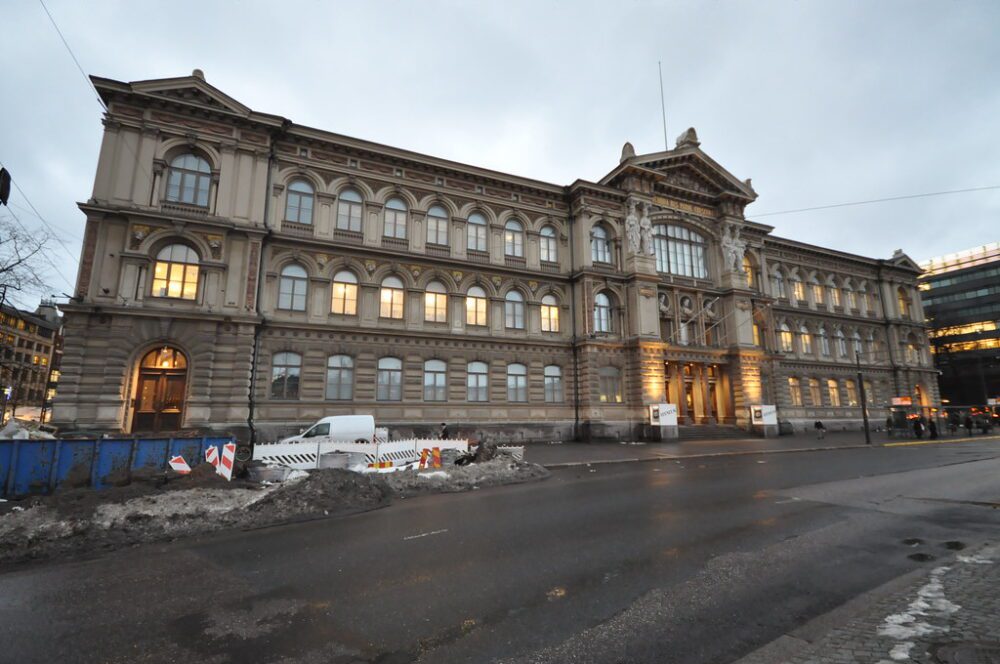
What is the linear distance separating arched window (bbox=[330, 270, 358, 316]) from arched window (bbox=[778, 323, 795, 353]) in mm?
34960

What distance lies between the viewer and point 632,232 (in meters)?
31.8

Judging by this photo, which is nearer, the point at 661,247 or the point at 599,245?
the point at 599,245

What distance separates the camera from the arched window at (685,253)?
34.5 m

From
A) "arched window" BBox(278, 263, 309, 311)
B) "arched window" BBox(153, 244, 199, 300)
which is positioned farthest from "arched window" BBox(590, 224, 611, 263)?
"arched window" BBox(153, 244, 199, 300)

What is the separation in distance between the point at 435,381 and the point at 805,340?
34.3 meters

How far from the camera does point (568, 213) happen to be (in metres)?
31.8

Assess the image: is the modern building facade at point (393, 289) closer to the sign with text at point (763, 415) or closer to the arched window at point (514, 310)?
the arched window at point (514, 310)

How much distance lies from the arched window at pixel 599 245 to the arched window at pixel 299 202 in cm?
1778

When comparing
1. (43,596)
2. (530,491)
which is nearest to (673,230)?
(530,491)

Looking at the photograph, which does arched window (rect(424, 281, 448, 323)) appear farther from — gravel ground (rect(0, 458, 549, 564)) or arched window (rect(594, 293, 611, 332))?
gravel ground (rect(0, 458, 549, 564))

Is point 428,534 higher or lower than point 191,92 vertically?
lower

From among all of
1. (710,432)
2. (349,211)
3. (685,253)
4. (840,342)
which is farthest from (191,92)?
(840,342)

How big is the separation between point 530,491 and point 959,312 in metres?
96.5

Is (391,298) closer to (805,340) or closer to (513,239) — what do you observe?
(513,239)
